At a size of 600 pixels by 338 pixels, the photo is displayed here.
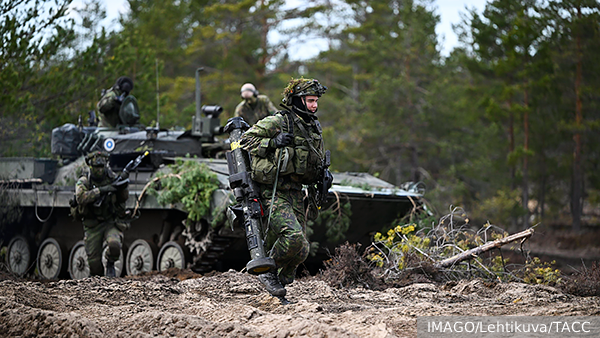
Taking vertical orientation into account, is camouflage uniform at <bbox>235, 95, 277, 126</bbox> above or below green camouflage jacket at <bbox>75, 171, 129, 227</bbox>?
above

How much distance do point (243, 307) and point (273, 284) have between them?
46cm

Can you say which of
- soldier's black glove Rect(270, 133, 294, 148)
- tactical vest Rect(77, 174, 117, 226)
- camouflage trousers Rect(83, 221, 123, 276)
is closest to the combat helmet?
tactical vest Rect(77, 174, 117, 226)

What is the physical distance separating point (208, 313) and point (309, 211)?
1.55m

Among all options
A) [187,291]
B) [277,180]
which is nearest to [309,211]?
[277,180]

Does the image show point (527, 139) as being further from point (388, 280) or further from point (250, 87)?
point (388, 280)

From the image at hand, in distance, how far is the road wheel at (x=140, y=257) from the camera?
10773 mm

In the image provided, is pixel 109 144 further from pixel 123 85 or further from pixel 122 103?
pixel 123 85

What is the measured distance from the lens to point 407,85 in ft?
69.3

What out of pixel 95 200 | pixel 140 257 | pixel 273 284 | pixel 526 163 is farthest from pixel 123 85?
pixel 526 163

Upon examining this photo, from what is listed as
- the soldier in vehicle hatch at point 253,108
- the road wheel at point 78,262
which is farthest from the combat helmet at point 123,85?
the road wheel at point 78,262

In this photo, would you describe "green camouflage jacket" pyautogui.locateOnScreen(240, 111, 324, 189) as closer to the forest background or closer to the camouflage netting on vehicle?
the camouflage netting on vehicle

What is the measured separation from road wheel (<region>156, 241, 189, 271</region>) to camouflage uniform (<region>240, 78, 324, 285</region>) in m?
3.89

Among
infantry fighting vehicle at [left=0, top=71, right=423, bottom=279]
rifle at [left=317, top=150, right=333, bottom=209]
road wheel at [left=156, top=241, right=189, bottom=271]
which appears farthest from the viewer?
road wheel at [left=156, top=241, right=189, bottom=271]

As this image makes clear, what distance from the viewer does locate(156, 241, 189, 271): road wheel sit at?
33.6 ft
